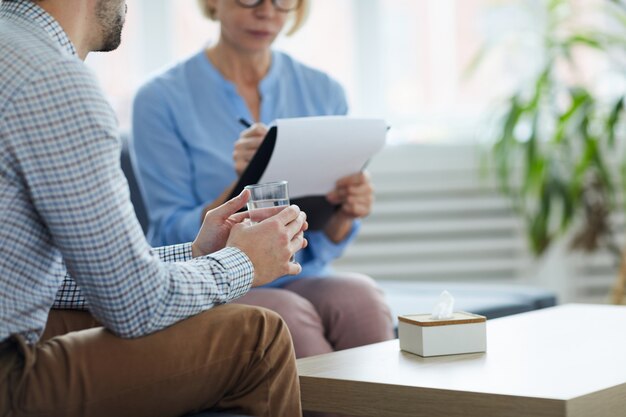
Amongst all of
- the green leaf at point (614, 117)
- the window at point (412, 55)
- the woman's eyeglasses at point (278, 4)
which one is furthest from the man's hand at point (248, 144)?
the window at point (412, 55)

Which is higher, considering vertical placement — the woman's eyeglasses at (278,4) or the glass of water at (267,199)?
the woman's eyeglasses at (278,4)

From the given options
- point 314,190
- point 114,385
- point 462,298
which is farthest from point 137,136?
point 114,385

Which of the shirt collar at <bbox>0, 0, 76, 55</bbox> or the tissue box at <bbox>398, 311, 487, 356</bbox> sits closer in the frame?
the shirt collar at <bbox>0, 0, 76, 55</bbox>

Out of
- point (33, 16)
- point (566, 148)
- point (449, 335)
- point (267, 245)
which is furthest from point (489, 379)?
point (566, 148)

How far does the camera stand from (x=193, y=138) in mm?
2045

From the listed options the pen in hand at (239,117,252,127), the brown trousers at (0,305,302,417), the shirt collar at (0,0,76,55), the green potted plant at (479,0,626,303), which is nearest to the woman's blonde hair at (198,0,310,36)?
the pen in hand at (239,117,252,127)

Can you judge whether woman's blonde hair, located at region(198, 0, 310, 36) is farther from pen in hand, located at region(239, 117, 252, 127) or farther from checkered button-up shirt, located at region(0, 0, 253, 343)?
checkered button-up shirt, located at region(0, 0, 253, 343)

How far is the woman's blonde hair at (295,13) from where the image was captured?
85.3 inches

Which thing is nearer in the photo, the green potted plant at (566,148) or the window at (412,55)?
the green potted plant at (566,148)

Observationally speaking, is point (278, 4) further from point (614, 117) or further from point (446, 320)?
point (614, 117)

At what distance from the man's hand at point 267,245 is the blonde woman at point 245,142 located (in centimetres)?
55

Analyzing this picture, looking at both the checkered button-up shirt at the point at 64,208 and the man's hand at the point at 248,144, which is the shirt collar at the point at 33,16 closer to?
the checkered button-up shirt at the point at 64,208

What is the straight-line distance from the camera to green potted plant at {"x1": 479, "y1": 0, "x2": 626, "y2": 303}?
324 cm

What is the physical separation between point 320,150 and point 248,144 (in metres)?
0.14
